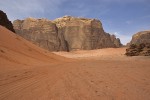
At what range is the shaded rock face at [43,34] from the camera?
191 feet

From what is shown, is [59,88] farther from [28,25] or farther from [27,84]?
A: [28,25]

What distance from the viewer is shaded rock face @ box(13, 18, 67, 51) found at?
2288 inches

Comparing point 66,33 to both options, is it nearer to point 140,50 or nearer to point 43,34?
point 43,34

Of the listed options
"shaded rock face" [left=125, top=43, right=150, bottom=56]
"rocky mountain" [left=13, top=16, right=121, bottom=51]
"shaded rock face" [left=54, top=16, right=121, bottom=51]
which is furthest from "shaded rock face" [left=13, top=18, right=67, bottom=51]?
"shaded rock face" [left=125, top=43, right=150, bottom=56]

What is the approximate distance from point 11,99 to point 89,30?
58650 millimetres

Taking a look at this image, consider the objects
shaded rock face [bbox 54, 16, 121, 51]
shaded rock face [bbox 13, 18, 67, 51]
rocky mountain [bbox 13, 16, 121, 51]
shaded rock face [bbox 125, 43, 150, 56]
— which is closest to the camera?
shaded rock face [bbox 125, 43, 150, 56]

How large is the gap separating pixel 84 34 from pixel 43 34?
428 inches

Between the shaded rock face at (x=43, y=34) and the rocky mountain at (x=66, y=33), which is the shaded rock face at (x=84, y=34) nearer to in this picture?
the rocky mountain at (x=66, y=33)

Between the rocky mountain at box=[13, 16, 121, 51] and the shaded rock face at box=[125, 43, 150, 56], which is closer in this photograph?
the shaded rock face at box=[125, 43, 150, 56]

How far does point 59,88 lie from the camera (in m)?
5.98

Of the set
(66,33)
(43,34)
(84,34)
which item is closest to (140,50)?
(84,34)

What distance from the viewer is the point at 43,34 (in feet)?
197

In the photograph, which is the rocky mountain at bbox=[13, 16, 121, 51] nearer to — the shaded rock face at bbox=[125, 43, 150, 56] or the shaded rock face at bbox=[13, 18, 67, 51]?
the shaded rock face at bbox=[13, 18, 67, 51]

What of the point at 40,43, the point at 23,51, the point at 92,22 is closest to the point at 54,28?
the point at 40,43
